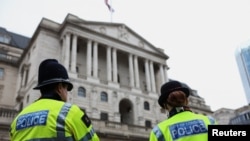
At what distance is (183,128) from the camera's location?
3.49 m

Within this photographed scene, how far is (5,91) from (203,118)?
38.6 metres

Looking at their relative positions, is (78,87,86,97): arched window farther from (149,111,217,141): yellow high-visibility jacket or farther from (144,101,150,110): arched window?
(149,111,217,141): yellow high-visibility jacket

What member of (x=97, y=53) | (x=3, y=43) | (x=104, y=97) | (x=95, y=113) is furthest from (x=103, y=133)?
(x=3, y=43)

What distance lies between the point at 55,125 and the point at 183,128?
5.39ft

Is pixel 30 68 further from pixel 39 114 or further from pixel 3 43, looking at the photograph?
pixel 39 114

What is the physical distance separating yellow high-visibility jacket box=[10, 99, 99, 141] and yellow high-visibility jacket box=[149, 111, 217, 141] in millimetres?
1007

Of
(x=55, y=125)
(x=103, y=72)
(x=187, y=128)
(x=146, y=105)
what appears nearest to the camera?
(x=55, y=125)

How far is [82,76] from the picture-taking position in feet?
104

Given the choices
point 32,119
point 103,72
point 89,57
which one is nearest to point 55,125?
point 32,119

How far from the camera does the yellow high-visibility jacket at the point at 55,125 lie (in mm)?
2957

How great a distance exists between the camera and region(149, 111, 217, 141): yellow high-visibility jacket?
11.1ft

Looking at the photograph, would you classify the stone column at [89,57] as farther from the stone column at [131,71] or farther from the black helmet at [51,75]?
the black helmet at [51,75]

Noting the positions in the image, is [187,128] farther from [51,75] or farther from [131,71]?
[131,71]

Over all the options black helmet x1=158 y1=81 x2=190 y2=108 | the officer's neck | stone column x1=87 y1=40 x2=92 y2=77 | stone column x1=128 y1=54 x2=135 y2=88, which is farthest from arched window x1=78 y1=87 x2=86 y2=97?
the officer's neck
